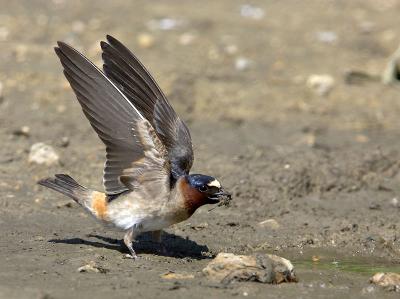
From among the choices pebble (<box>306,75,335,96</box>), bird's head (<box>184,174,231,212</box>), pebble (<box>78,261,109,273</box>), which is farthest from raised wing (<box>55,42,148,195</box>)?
pebble (<box>306,75,335,96</box>)

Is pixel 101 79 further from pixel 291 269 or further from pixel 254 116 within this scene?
pixel 254 116

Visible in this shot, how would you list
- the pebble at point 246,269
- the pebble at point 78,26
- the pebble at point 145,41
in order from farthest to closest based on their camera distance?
the pebble at point 78,26 → the pebble at point 145,41 → the pebble at point 246,269

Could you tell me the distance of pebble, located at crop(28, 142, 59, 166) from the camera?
8.47 metres

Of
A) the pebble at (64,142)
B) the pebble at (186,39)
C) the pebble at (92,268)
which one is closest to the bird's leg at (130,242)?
the pebble at (92,268)

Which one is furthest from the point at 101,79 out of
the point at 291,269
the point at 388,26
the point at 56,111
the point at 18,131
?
the point at 388,26

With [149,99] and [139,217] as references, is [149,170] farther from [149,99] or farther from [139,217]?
[149,99]

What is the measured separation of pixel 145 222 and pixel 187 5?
30.4 ft

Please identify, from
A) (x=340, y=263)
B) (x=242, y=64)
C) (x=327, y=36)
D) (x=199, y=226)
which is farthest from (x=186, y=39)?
(x=340, y=263)

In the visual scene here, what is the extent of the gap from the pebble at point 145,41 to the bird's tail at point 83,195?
18.9ft

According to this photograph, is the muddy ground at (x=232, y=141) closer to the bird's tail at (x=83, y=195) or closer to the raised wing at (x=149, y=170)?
the bird's tail at (x=83, y=195)

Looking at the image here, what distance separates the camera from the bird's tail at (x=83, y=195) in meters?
6.71

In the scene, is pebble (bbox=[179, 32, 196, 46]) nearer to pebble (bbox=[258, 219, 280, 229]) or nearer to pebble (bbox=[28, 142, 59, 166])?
pebble (bbox=[28, 142, 59, 166])

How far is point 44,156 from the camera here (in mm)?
8492

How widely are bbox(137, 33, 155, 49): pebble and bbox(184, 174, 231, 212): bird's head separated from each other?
20.7 ft
